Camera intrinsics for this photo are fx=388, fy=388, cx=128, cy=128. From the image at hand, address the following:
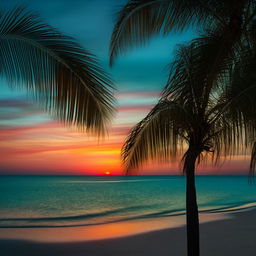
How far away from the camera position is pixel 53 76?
14.2 ft

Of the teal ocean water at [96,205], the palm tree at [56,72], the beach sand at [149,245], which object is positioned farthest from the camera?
the teal ocean water at [96,205]

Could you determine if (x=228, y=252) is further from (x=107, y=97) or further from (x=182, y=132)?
(x=107, y=97)

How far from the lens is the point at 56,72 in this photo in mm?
4328

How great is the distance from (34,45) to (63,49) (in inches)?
12.9

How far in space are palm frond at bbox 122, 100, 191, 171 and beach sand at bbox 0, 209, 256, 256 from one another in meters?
4.66

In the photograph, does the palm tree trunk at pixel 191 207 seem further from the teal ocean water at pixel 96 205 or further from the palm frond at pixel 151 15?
the teal ocean water at pixel 96 205

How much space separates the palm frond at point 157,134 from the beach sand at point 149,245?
4.66 m

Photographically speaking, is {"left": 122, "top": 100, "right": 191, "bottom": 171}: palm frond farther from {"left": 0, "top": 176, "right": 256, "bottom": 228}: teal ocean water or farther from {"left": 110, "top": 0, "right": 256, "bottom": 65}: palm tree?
{"left": 0, "top": 176, "right": 256, "bottom": 228}: teal ocean water

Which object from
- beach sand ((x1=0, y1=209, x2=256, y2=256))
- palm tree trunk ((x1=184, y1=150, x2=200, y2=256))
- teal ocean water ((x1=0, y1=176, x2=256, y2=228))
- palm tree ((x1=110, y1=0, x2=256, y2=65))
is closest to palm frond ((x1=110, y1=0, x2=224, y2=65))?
palm tree ((x1=110, y1=0, x2=256, y2=65))

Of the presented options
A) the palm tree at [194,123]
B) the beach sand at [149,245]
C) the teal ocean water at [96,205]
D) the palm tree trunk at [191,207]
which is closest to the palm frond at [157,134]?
the palm tree at [194,123]

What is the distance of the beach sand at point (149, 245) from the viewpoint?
10.4m

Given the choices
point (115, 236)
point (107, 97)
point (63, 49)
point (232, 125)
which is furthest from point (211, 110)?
point (115, 236)

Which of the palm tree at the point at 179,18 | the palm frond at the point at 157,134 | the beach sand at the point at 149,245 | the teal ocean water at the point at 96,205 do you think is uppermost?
the palm tree at the point at 179,18

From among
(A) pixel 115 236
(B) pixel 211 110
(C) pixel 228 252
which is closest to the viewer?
(B) pixel 211 110
